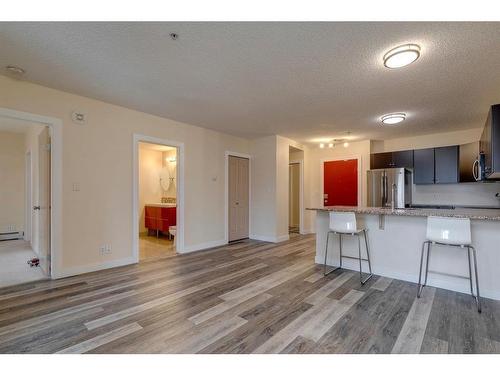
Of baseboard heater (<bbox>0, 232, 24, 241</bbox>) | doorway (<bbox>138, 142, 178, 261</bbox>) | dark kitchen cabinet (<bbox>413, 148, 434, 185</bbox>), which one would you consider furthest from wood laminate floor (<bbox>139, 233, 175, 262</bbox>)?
dark kitchen cabinet (<bbox>413, 148, 434, 185</bbox>)

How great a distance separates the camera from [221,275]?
336cm

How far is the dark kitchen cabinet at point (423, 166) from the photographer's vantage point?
16.9 ft

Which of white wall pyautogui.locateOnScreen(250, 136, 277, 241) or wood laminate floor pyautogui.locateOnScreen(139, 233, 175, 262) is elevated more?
white wall pyautogui.locateOnScreen(250, 136, 277, 241)

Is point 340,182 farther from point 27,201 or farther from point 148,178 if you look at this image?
point 27,201

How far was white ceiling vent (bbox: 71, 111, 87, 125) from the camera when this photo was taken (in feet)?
11.0

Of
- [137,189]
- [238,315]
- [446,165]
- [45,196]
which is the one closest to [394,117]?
[446,165]

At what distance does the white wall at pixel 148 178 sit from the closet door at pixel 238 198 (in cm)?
258

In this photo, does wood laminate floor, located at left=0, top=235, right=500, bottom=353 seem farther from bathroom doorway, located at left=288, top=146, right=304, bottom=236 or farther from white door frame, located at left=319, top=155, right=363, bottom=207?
bathroom doorway, located at left=288, top=146, right=304, bottom=236

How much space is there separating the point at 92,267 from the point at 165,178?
3743 millimetres

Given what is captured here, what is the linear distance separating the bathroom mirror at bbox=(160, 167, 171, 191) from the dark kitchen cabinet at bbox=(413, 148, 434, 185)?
6162 millimetres

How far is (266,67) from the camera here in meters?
2.57

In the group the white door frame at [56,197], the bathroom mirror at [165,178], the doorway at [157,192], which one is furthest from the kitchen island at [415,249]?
the bathroom mirror at [165,178]

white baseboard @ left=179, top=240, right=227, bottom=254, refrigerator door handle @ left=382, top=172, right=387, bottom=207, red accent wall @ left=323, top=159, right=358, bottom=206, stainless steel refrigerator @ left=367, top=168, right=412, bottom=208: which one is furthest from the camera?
red accent wall @ left=323, top=159, right=358, bottom=206
